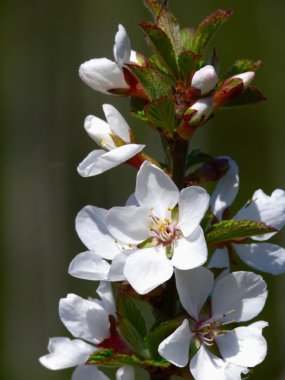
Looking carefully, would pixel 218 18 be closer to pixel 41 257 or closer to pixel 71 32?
pixel 41 257

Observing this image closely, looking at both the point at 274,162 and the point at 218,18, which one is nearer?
the point at 218,18

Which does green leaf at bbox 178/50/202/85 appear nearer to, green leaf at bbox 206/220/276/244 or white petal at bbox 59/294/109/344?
green leaf at bbox 206/220/276/244

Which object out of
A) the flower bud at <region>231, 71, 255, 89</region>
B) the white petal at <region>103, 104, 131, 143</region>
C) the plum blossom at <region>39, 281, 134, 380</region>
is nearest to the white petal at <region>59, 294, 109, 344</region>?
the plum blossom at <region>39, 281, 134, 380</region>

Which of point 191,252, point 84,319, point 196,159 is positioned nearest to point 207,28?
point 196,159

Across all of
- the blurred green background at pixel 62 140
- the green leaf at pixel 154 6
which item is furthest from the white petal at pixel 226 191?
the blurred green background at pixel 62 140

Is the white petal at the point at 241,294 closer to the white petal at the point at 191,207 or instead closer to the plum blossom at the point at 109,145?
the white petal at the point at 191,207

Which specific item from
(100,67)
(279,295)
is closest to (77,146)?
(279,295)
